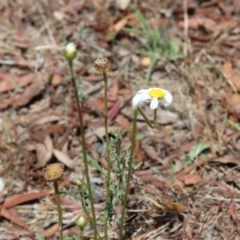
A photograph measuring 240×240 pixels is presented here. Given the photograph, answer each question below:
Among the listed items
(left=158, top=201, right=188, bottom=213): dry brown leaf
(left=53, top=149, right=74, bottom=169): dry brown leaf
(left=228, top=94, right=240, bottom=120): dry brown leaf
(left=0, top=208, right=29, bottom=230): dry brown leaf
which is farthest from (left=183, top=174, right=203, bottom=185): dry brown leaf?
(left=0, top=208, right=29, bottom=230): dry brown leaf

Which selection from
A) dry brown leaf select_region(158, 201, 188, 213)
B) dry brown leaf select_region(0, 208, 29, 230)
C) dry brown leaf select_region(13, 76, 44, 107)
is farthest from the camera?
dry brown leaf select_region(13, 76, 44, 107)

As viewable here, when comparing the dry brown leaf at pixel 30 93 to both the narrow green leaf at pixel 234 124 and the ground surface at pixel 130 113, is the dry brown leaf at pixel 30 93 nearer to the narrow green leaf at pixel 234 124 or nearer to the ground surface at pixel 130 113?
the ground surface at pixel 130 113

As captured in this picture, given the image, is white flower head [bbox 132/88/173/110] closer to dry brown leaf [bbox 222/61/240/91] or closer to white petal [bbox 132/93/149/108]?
white petal [bbox 132/93/149/108]

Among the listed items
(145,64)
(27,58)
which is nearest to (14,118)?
(27,58)

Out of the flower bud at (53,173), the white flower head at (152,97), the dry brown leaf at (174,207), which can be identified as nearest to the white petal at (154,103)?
the white flower head at (152,97)

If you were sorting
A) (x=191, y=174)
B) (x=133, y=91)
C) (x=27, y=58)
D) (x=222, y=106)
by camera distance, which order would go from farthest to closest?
(x=27, y=58) → (x=133, y=91) → (x=222, y=106) → (x=191, y=174)

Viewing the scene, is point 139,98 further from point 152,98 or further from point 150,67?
point 150,67

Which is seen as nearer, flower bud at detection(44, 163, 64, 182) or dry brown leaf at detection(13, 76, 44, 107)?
flower bud at detection(44, 163, 64, 182)

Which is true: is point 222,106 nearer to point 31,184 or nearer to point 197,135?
point 197,135
